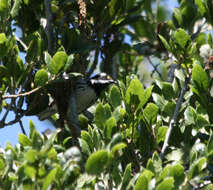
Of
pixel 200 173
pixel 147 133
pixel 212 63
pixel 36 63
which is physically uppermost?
pixel 36 63

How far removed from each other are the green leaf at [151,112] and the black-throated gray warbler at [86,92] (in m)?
1.21

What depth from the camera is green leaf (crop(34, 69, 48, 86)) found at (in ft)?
8.70

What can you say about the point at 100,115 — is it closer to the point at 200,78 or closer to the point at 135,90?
the point at 135,90

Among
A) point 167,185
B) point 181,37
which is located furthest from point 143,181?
point 181,37

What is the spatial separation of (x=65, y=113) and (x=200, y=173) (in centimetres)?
128

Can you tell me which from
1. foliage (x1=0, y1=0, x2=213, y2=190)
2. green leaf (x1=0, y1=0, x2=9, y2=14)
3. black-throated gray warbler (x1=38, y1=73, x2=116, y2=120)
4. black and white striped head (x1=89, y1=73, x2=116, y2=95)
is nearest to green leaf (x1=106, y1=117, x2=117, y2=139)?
foliage (x1=0, y1=0, x2=213, y2=190)

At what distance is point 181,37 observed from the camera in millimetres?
2531

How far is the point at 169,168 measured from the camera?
2.00 metres

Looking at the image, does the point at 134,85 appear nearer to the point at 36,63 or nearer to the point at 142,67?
the point at 36,63

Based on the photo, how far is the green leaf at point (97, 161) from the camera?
1737mm

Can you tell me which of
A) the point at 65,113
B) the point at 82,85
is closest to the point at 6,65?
the point at 65,113

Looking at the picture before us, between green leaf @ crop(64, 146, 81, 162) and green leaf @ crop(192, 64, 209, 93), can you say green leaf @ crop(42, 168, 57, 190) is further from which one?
green leaf @ crop(192, 64, 209, 93)

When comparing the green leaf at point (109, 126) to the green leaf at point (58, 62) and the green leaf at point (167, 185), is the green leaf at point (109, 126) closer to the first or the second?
the green leaf at point (167, 185)

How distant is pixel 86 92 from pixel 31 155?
9.59 ft
